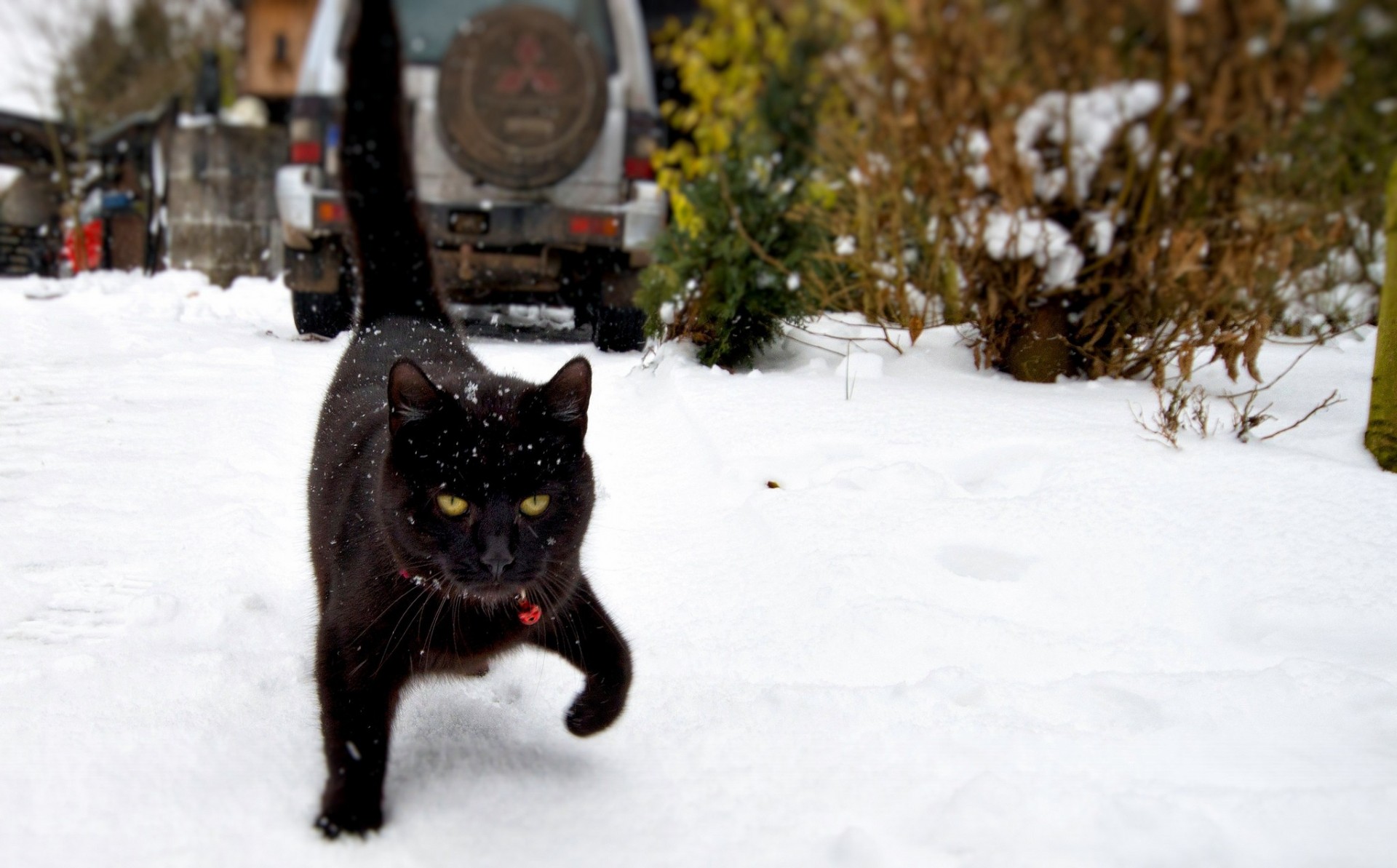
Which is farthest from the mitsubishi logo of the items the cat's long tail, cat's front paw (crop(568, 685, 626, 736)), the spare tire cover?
cat's front paw (crop(568, 685, 626, 736))

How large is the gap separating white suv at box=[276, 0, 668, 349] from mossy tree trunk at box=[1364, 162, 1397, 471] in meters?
3.21

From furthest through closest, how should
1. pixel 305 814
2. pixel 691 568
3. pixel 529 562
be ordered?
pixel 691 568
pixel 529 562
pixel 305 814

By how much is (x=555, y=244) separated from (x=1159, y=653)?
3.87 meters

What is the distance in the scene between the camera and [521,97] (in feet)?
17.5

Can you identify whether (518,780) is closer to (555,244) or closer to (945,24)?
(945,24)

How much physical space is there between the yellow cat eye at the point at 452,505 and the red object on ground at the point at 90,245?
11182 mm

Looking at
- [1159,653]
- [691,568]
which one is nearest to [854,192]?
[691,568]

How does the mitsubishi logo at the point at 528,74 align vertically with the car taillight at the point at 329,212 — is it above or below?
above

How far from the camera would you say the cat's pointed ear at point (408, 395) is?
5.91 feet

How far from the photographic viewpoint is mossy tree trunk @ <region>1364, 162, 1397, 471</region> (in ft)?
10.5

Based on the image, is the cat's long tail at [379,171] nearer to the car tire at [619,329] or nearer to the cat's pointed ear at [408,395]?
the cat's pointed ear at [408,395]

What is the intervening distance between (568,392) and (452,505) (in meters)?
0.33

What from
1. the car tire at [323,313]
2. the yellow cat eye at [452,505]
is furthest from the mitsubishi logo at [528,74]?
the yellow cat eye at [452,505]

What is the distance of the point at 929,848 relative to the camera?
155 cm
